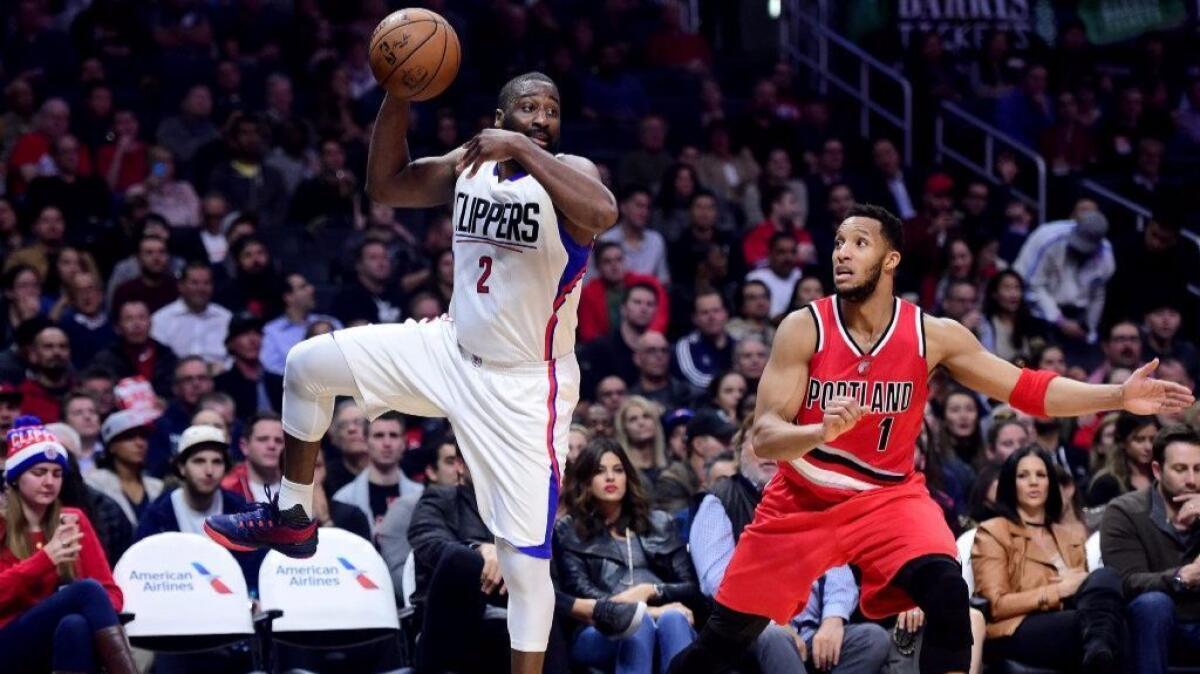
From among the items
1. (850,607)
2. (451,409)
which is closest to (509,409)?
(451,409)

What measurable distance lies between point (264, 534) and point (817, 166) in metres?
10.3

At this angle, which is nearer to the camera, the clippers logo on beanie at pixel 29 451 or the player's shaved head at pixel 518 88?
the player's shaved head at pixel 518 88

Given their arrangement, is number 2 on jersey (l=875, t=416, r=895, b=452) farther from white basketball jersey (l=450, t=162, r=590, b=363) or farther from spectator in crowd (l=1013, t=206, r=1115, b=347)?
spectator in crowd (l=1013, t=206, r=1115, b=347)

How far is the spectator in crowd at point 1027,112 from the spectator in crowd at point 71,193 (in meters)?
8.73

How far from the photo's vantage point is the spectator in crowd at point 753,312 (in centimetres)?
1325

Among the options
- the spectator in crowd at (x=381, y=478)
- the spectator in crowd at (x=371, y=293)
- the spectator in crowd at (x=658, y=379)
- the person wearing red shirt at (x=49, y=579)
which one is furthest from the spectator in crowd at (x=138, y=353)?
the spectator in crowd at (x=658, y=379)

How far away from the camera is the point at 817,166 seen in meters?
16.6

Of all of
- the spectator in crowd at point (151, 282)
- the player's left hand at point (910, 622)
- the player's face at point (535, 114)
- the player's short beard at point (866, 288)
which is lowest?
the player's left hand at point (910, 622)

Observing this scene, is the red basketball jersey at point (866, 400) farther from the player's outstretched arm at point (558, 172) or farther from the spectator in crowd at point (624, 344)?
the spectator in crowd at point (624, 344)

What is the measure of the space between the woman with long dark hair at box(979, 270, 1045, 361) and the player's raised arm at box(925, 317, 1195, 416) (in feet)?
21.3

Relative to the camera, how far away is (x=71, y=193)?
44.5 feet

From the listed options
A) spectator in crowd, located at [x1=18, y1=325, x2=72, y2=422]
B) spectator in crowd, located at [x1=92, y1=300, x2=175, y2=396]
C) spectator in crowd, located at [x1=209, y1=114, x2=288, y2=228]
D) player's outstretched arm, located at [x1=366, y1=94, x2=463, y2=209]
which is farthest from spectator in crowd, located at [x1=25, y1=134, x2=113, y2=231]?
player's outstretched arm, located at [x1=366, y1=94, x2=463, y2=209]

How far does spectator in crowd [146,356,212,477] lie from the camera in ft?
36.1

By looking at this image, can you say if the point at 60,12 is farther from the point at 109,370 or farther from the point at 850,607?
the point at 850,607
